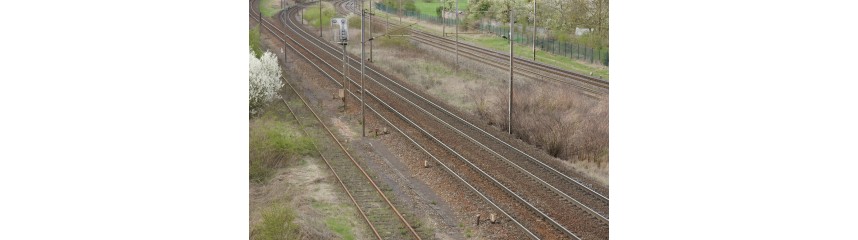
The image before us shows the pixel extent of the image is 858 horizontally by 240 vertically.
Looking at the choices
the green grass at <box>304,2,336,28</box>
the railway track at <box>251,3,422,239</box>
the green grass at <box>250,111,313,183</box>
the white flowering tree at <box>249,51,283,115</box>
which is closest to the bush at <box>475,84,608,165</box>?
the railway track at <box>251,3,422,239</box>

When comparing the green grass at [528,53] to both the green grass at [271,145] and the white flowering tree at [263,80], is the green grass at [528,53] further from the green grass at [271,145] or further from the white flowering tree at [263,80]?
the green grass at [271,145]

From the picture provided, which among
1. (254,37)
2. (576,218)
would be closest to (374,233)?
(576,218)

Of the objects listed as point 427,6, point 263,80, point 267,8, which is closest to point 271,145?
point 263,80

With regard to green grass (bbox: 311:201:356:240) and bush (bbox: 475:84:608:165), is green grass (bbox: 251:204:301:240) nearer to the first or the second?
green grass (bbox: 311:201:356:240)

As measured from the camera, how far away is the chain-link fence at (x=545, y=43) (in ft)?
46.0

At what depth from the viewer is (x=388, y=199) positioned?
543 inches

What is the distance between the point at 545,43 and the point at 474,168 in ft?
8.40

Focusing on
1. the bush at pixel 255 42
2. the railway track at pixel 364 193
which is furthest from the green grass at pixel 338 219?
the bush at pixel 255 42

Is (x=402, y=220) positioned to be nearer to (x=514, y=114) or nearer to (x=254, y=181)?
(x=254, y=181)

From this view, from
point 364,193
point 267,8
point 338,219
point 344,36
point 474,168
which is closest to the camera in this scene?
point 338,219

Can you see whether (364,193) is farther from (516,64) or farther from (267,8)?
(516,64)

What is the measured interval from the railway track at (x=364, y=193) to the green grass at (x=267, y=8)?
1410 millimetres

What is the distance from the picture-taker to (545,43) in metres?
15.7
